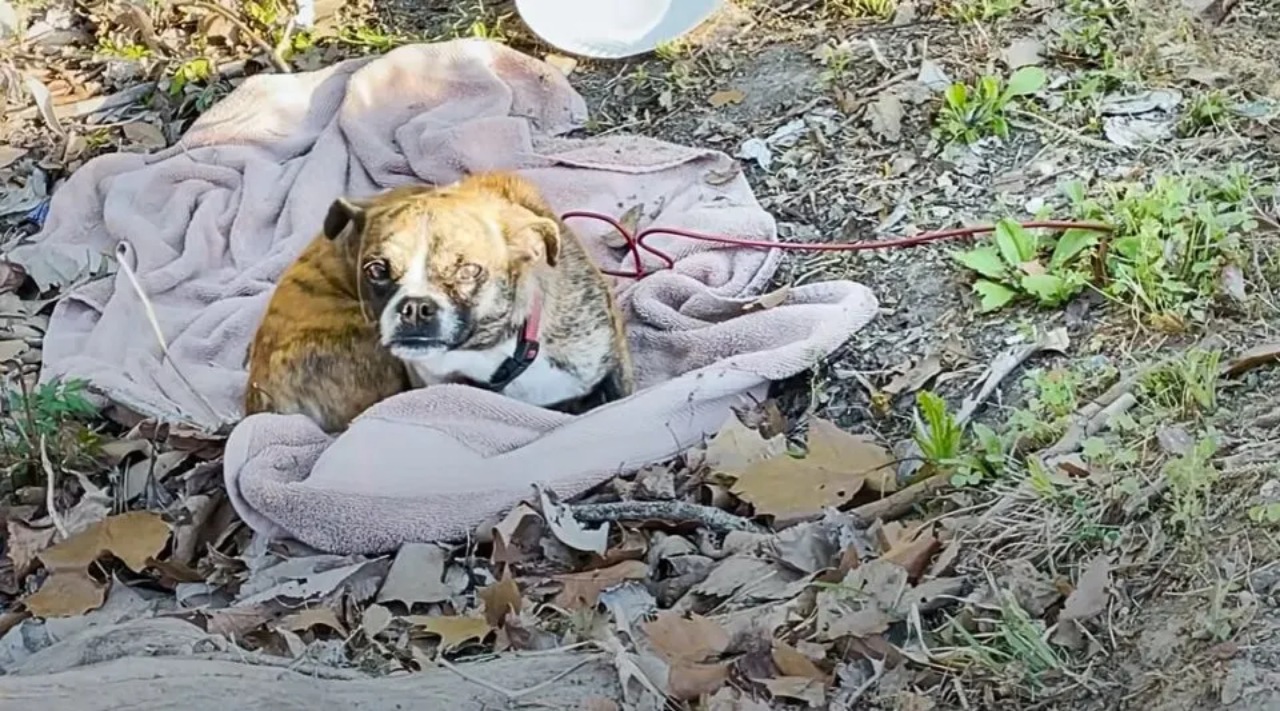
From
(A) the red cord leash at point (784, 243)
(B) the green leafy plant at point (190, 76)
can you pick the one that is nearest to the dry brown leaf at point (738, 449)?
(A) the red cord leash at point (784, 243)

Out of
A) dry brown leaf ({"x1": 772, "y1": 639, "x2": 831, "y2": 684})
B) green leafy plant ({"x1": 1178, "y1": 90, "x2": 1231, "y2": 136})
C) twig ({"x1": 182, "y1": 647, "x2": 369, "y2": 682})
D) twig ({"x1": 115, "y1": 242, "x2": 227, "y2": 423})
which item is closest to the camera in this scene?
dry brown leaf ({"x1": 772, "y1": 639, "x2": 831, "y2": 684})

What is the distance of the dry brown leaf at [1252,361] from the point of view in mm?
3486

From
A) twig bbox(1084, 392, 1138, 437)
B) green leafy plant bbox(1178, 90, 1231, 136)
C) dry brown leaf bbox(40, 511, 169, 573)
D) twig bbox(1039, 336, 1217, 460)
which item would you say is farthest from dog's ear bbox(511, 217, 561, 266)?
green leafy plant bbox(1178, 90, 1231, 136)

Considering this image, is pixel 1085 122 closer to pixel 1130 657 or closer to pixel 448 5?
pixel 1130 657

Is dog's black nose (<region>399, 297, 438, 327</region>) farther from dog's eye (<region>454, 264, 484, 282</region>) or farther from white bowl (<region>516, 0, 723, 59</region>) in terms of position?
white bowl (<region>516, 0, 723, 59</region>)

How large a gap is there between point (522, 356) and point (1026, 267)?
4.46 ft

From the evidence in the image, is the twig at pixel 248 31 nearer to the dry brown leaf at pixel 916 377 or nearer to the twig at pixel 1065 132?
the twig at pixel 1065 132

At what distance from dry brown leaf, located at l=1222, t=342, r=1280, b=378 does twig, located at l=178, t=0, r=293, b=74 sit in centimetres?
395

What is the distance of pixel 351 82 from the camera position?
565cm

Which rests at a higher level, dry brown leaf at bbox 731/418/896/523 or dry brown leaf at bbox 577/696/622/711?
dry brown leaf at bbox 577/696/622/711

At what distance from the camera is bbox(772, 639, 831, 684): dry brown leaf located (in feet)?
9.59

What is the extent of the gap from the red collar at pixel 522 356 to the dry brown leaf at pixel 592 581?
0.88 metres

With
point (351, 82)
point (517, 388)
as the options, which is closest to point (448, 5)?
point (351, 82)

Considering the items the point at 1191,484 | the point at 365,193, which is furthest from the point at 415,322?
the point at 1191,484
